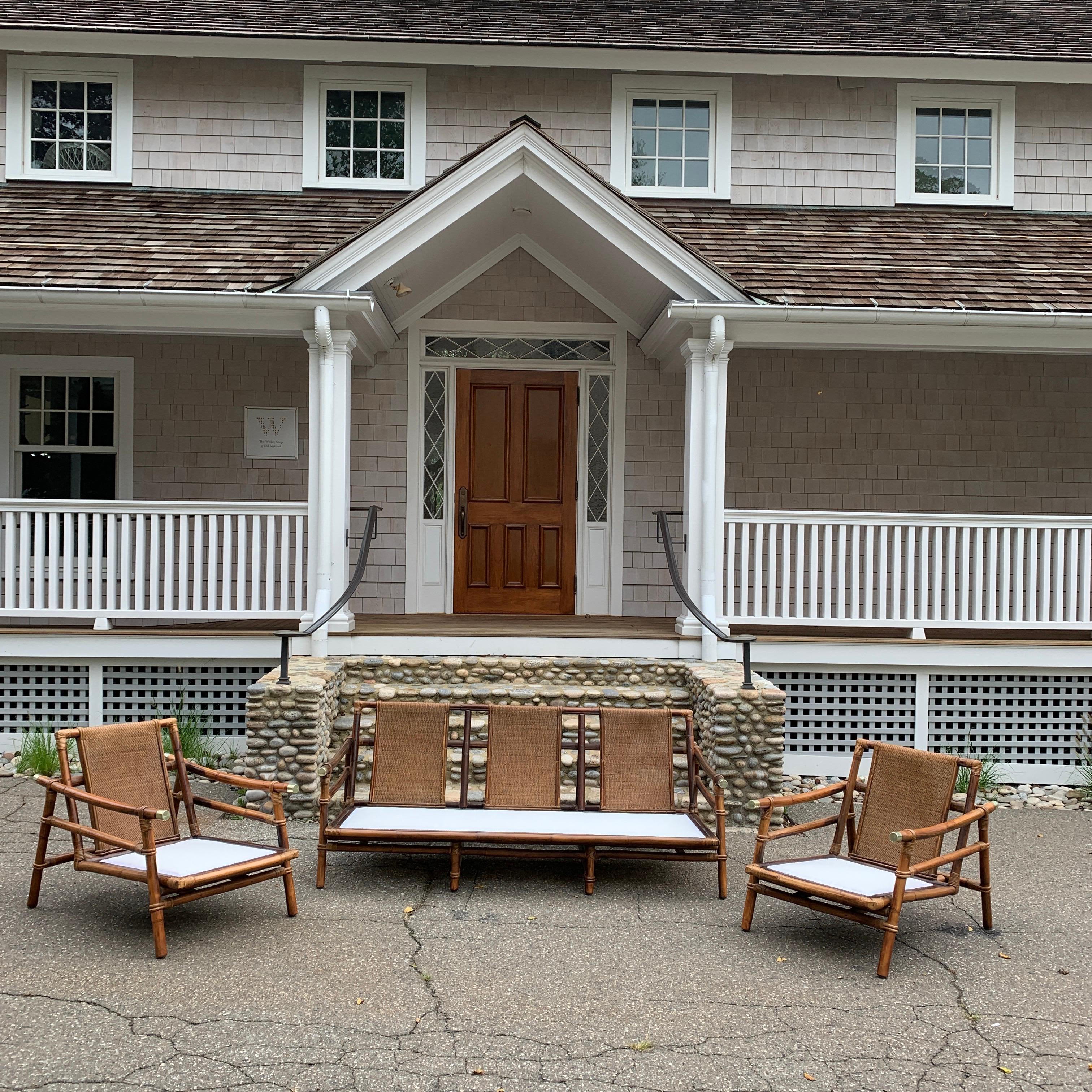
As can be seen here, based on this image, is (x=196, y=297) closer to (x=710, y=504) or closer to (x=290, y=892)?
(x=710, y=504)

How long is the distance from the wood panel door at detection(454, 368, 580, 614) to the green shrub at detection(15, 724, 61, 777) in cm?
365

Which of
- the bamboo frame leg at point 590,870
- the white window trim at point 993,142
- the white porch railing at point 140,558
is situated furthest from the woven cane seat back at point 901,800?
the white window trim at point 993,142

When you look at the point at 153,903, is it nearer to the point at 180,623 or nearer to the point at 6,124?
the point at 180,623

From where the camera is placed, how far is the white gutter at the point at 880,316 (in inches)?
313

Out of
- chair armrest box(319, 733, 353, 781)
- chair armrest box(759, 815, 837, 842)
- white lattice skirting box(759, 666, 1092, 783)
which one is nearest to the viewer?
chair armrest box(759, 815, 837, 842)

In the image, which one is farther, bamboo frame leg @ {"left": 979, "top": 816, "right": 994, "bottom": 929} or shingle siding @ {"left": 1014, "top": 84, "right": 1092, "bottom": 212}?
shingle siding @ {"left": 1014, "top": 84, "right": 1092, "bottom": 212}

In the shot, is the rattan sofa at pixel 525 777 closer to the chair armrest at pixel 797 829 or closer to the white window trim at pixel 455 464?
the chair armrest at pixel 797 829

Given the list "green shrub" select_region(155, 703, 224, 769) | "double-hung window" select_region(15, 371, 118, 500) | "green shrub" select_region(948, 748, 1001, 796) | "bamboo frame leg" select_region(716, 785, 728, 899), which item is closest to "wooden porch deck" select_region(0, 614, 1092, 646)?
"green shrub" select_region(155, 703, 224, 769)

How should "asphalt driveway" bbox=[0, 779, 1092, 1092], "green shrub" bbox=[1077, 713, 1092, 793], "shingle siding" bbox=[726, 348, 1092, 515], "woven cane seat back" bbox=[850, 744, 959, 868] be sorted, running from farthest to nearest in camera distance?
"shingle siding" bbox=[726, 348, 1092, 515]
"green shrub" bbox=[1077, 713, 1092, 793]
"woven cane seat back" bbox=[850, 744, 959, 868]
"asphalt driveway" bbox=[0, 779, 1092, 1092]

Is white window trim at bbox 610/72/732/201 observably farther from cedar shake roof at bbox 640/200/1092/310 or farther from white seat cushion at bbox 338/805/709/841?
white seat cushion at bbox 338/805/709/841

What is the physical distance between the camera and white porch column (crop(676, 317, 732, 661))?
27.0ft

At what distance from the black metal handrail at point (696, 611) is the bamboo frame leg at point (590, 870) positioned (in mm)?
2077

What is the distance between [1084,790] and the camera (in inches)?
324

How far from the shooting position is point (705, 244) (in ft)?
30.0
